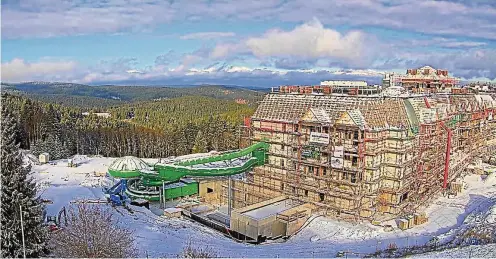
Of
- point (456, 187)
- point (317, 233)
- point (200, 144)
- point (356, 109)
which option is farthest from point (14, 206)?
point (200, 144)

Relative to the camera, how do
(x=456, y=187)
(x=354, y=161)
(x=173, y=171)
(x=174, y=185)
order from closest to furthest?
(x=354, y=161) → (x=173, y=171) → (x=456, y=187) → (x=174, y=185)

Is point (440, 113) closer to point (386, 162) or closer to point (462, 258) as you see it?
point (386, 162)

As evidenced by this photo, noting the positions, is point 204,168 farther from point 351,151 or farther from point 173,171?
point 351,151

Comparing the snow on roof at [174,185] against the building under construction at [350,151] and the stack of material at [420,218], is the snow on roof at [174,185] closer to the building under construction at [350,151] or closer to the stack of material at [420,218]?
the building under construction at [350,151]

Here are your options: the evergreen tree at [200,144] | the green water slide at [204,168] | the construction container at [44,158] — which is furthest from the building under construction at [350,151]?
the evergreen tree at [200,144]

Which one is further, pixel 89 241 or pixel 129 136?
pixel 129 136

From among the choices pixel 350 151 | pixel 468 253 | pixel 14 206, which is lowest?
pixel 468 253

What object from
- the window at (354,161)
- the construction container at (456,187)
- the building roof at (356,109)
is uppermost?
the building roof at (356,109)
